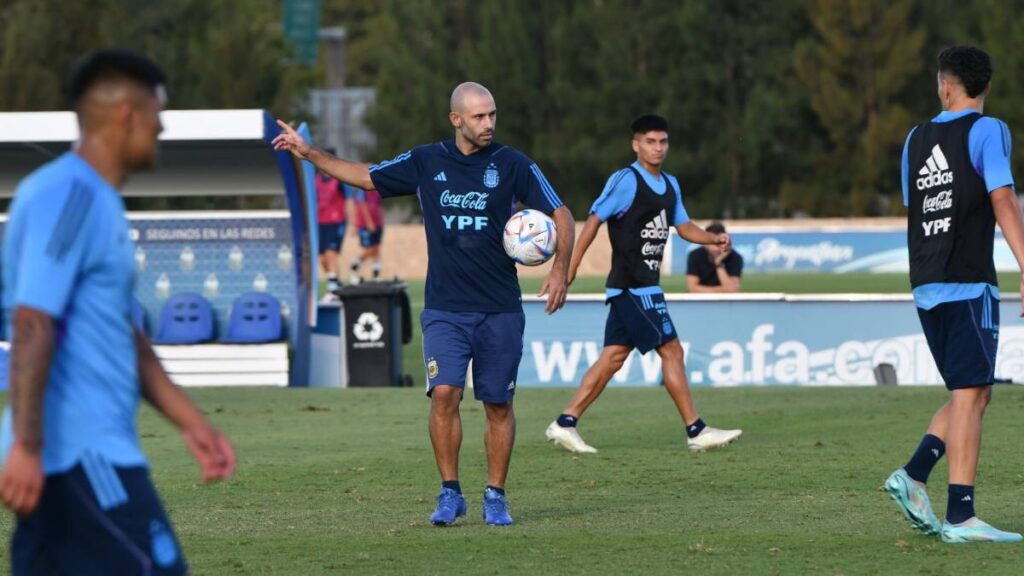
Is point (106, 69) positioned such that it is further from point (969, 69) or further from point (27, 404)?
point (969, 69)

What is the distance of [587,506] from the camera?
8.67 m

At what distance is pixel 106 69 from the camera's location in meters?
4.15

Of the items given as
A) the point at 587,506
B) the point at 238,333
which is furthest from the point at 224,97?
the point at 587,506

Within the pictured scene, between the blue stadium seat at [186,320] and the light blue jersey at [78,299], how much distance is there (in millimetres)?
14126

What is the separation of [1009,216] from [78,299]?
4.22 meters

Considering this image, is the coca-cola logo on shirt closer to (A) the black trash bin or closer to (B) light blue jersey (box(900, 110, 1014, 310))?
(B) light blue jersey (box(900, 110, 1014, 310))

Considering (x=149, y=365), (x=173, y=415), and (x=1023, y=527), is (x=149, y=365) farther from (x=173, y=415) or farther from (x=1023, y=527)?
(x=1023, y=527)

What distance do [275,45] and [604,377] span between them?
2066 inches

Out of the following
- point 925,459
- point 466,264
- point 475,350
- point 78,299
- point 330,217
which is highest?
point 78,299

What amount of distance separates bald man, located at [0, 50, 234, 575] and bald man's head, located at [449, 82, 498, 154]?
12.2ft

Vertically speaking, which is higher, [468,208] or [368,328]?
[468,208]

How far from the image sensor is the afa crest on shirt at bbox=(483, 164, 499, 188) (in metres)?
7.96

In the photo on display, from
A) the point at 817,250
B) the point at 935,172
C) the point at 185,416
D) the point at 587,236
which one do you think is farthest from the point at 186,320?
the point at 817,250

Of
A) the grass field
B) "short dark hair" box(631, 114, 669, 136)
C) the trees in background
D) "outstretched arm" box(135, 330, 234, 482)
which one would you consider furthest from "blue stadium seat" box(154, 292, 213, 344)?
the trees in background
